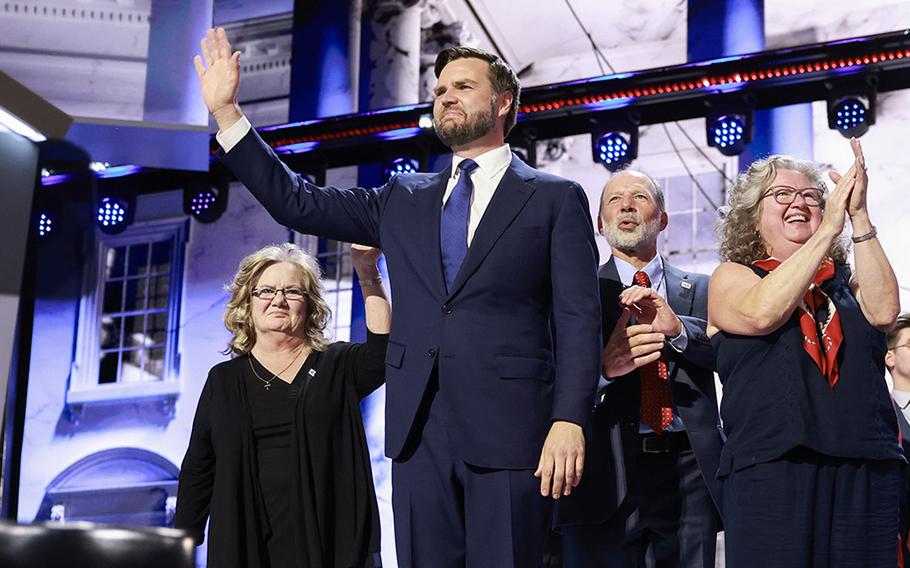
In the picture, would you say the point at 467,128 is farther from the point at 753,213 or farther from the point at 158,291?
the point at 158,291

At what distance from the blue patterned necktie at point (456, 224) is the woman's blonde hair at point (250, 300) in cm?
108

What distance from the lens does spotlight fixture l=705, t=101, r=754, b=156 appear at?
5324 mm

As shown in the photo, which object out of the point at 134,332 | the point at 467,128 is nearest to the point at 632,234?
the point at 467,128

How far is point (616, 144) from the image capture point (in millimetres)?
5559

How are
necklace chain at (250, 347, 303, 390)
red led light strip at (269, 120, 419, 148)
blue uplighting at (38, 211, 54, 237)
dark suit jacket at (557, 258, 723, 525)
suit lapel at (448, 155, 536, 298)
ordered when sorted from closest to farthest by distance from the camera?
suit lapel at (448, 155, 536, 298) → dark suit jacket at (557, 258, 723, 525) → necklace chain at (250, 347, 303, 390) → red led light strip at (269, 120, 419, 148) → blue uplighting at (38, 211, 54, 237)

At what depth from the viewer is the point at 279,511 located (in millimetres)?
3133

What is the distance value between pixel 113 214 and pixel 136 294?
1.67ft

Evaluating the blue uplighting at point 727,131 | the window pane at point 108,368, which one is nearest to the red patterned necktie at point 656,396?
the blue uplighting at point 727,131

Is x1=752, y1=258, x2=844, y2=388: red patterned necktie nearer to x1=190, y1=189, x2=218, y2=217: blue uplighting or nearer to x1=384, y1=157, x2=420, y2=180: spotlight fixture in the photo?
x1=384, y1=157, x2=420, y2=180: spotlight fixture

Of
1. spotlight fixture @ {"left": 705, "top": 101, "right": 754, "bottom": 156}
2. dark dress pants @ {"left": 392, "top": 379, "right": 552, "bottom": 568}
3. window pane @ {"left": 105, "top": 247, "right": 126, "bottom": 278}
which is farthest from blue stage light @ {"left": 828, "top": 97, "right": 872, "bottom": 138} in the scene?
window pane @ {"left": 105, "top": 247, "right": 126, "bottom": 278}

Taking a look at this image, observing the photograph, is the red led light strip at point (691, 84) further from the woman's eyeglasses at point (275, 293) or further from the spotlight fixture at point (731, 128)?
the woman's eyeglasses at point (275, 293)

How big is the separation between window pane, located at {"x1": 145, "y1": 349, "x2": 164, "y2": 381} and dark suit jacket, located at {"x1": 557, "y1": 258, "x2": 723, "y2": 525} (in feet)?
13.3

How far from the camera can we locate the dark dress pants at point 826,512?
2230mm

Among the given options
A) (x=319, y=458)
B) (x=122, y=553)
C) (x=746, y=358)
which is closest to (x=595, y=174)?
(x=319, y=458)
